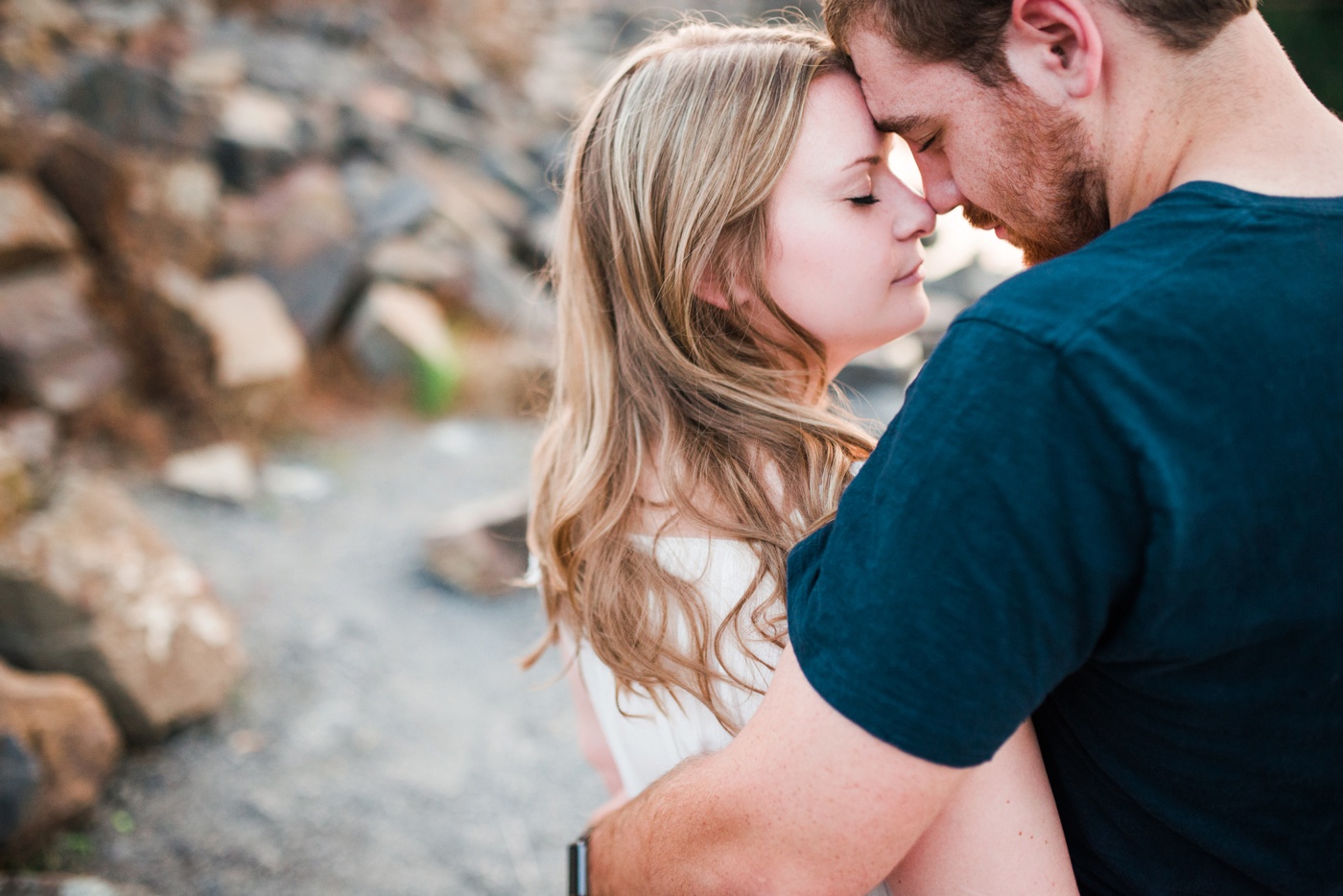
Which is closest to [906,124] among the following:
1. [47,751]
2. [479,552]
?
[47,751]

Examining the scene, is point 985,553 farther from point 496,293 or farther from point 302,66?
point 302,66

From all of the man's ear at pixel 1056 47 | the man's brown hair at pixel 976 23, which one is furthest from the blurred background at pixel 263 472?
the man's ear at pixel 1056 47

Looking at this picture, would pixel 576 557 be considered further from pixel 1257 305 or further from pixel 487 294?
pixel 487 294

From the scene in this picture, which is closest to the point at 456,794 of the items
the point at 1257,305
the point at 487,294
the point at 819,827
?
the point at 819,827

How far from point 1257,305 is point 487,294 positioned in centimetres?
688

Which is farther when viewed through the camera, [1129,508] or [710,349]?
[710,349]

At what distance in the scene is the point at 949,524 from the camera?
2.87ft

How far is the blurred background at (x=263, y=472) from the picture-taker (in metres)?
3.11

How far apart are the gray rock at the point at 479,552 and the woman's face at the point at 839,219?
10.3ft

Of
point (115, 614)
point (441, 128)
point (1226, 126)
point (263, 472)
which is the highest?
point (1226, 126)

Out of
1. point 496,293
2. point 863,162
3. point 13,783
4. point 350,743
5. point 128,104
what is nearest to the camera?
point 863,162

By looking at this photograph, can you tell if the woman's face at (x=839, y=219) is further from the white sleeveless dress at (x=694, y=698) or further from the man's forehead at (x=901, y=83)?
the white sleeveless dress at (x=694, y=698)

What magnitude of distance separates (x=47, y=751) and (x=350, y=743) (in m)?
1.09

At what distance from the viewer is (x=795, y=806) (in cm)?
104
